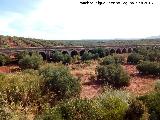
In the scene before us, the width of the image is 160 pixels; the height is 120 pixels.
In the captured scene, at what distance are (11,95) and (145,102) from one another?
13654 mm

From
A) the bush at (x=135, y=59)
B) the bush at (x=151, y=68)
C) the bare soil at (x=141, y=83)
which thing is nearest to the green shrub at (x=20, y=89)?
the bare soil at (x=141, y=83)

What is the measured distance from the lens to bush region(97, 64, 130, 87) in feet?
183

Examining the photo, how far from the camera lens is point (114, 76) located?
56344 mm

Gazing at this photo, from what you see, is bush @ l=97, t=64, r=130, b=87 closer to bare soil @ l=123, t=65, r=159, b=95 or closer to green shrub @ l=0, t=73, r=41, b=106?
bare soil @ l=123, t=65, r=159, b=95

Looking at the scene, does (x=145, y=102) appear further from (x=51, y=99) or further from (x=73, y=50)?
(x=73, y=50)

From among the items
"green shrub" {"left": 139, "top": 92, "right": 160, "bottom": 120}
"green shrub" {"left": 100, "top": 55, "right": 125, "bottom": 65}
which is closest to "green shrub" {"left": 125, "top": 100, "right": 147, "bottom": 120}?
"green shrub" {"left": 139, "top": 92, "right": 160, "bottom": 120}

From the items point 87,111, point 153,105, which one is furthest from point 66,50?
point 87,111

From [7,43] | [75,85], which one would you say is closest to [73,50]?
[7,43]

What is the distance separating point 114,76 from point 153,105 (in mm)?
27635

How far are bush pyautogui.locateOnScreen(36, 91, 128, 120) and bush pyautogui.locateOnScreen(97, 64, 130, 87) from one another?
27.7m

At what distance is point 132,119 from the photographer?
89.2 ft

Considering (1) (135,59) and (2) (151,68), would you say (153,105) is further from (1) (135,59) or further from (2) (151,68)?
(1) (135,59)

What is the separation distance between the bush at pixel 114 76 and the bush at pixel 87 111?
2768 centimetres

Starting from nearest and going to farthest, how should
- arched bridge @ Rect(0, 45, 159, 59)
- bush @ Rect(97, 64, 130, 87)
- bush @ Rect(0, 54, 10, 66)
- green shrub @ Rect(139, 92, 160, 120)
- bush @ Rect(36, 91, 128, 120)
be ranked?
bush @ Rect(36, 91, 128, 120), green shrub @ Rect(139, 92, 160, 120), bush @ Rect(97, 64, 130, 87), bush @ Rect(0, 54, 10, 66), arched bridge @ Rect(0, 45, 159, 59)
